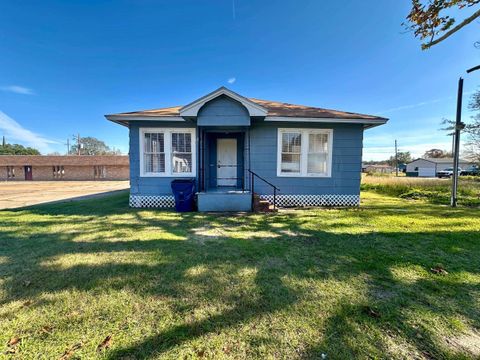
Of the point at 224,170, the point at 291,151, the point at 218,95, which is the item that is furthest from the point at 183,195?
the point at 291,151

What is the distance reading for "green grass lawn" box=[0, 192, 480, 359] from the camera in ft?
5.90

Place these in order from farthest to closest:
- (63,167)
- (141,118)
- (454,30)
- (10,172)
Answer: (10,172)
(63,167)
(141,118)
(454,30)

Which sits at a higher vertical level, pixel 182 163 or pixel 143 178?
pixel 182 163

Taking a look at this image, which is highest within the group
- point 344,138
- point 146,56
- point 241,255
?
point 146,56

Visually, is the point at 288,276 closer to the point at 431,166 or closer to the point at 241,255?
the point at 241,255

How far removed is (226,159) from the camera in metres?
8.79

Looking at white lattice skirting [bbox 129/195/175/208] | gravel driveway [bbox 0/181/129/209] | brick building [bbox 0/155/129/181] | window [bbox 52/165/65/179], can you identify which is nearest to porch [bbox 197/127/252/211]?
white lattice skirting [bbox 129/195/175/208]

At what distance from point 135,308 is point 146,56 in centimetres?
1762

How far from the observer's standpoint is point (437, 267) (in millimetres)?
3256

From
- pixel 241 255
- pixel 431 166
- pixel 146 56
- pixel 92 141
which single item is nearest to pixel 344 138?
pixel 241 255

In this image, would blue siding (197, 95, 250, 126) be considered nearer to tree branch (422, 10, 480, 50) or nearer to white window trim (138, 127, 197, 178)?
white window trim (138, 127, 197, 178)

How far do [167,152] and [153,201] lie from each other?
196 cm

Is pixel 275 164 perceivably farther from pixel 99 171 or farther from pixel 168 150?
pixel 99 171

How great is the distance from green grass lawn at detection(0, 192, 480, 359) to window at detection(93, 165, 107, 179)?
28.4m
